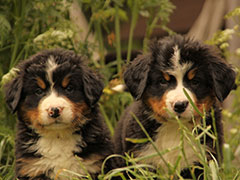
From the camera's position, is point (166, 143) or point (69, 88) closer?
point (69, 88)

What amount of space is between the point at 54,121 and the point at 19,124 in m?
0.60

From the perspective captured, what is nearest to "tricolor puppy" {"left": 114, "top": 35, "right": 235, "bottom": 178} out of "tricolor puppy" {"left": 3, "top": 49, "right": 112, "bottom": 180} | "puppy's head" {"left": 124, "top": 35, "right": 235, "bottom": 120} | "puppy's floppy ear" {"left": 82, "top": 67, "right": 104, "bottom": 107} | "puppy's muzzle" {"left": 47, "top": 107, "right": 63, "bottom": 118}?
"puppy's head" {"left": 124, "top": 35, "right": 235, "bottom": 120}

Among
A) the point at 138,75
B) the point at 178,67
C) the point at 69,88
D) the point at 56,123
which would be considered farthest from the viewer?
the point at 138,75

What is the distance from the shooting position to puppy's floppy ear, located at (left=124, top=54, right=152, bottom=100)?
4.16 meters

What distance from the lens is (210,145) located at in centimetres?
420

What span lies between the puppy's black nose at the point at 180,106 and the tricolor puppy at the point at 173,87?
0.14 ft

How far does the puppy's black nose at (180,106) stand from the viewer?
12.4 ft

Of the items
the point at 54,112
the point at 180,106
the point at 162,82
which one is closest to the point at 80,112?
the point at 54,112

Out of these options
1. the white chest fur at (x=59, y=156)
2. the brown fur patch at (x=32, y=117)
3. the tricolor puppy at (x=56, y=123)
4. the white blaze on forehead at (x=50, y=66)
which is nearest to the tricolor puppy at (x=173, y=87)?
the tricolor puppy at (x=56, y=123)

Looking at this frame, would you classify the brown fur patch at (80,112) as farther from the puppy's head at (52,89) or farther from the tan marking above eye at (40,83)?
the tan marking above eye at (40,83)

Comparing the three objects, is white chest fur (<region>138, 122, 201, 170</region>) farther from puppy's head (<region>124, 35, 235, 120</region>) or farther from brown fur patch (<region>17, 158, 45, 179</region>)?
brown fur patch (<region>17, 158, 45, 179</region>)

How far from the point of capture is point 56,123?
154 inches

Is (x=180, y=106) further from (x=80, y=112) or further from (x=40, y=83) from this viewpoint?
(x=40, y=83)

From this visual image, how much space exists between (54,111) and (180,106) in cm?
105
